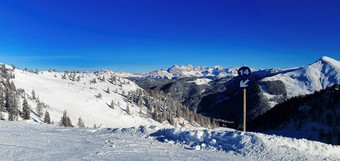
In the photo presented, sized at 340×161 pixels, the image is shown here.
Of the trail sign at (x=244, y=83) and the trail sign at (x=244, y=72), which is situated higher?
the trail sign at (x=244, y=72)

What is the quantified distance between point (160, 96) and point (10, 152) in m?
149

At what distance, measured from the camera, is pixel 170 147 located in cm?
1077

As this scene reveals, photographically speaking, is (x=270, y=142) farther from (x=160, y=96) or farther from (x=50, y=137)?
(x=160, y=96)

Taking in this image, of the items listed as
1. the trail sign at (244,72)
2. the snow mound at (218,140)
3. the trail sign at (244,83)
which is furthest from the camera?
the trail sign at (244,83)

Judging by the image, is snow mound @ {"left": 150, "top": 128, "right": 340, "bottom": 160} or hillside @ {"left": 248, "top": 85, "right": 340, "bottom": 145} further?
hillside @ {"left": 248, "top": 85, "right": 340, "bottom": 145}

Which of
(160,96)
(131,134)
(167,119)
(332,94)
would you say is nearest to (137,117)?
(167,119)

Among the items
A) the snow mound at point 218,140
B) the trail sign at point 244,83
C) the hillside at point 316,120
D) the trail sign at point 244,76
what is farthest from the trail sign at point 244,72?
the hillside at point 316,120

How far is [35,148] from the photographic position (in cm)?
1022

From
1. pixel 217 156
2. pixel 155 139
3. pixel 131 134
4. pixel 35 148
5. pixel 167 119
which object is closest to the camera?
pixel 217 156

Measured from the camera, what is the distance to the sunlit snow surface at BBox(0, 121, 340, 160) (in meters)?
9.29

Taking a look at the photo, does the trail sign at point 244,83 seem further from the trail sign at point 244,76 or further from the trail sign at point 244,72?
the trail sign at point 244,72

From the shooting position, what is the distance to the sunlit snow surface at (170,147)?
366 inches

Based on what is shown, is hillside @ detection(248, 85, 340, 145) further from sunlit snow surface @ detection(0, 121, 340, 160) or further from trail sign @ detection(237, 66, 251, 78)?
sunlit snow surface @ detection(0, 121, 340, 160)

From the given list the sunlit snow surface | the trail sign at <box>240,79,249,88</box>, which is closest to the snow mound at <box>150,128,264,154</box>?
the sunlit snow surface
